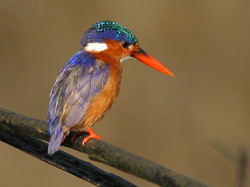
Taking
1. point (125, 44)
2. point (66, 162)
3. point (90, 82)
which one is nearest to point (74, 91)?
point (90, 82)

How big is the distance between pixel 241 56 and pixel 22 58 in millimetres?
1696

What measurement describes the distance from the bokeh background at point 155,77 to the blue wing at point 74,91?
6.40ft

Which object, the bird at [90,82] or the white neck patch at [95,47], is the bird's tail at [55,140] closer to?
the bird at [90,82]

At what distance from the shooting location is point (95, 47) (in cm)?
289

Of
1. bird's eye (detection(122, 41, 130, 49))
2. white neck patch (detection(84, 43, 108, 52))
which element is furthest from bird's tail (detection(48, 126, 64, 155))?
bird's eye (detection(122, 41, 130, 49))

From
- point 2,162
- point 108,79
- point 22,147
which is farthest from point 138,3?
point 22,147

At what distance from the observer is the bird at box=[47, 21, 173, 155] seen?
252cm

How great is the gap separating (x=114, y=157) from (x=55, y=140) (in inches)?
23.5

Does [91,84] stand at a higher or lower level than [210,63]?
lower

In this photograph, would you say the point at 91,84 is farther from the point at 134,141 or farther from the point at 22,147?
the point at 134,141

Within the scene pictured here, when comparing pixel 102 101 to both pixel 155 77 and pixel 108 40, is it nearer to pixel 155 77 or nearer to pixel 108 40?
pixel 108 40

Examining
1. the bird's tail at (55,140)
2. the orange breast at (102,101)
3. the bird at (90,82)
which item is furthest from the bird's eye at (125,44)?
the bird's tail at (55,140)

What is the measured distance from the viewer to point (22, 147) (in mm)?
2021

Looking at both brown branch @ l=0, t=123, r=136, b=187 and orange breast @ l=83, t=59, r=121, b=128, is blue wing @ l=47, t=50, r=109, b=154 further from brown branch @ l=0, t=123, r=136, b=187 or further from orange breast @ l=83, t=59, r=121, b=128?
brown branch @ l=0, t=123, r=136, b=187
